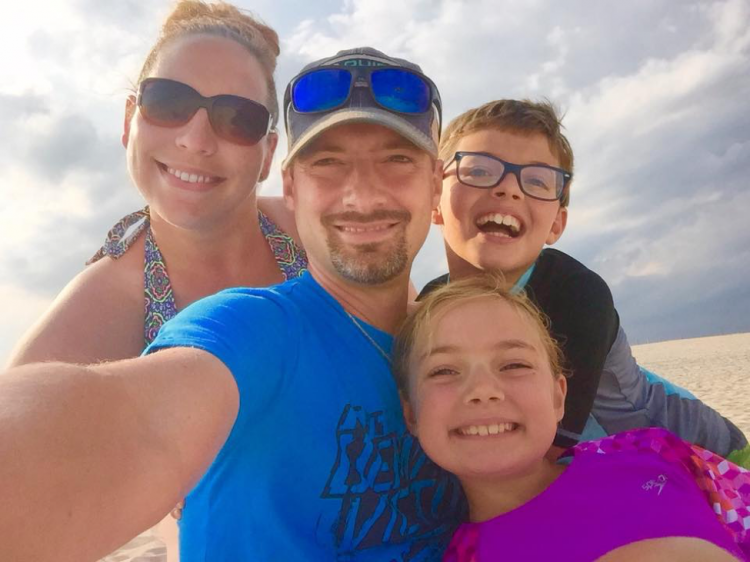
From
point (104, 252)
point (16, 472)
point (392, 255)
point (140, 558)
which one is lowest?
point (140, 558)

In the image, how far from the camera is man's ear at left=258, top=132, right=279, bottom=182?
362cm

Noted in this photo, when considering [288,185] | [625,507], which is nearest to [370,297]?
[288,185]

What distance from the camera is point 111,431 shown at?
3.76 ft

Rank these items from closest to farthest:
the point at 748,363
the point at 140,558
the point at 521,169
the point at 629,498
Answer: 1. the point at 629,498
2. the point at 521,169
3. the point at 140,558
4. the point at 748,363

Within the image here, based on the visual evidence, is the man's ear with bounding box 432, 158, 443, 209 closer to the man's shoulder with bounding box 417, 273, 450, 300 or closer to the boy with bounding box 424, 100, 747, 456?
the boy with bounding box 424, 100, 747, 456

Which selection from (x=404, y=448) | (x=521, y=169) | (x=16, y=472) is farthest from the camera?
(x=521, y=169)

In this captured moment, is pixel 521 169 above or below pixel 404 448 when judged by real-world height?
above

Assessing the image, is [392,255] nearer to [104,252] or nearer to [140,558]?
[104,252]

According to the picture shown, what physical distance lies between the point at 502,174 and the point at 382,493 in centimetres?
228

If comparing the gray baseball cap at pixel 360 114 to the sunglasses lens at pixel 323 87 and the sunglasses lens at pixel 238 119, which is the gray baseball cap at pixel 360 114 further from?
the sunglasses lens at pixel 238 119

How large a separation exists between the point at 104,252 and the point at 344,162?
1.99 metres

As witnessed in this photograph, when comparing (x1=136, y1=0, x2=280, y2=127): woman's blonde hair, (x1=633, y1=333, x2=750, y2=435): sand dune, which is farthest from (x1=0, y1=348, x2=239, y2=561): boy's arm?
(x1=633, y1=333, x2=750, y2=435): sand dune

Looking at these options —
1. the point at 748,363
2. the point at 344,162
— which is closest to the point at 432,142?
the point at 344,162

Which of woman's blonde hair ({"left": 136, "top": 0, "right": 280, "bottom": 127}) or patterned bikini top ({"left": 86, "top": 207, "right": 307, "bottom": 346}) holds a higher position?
woman's blonde hair ({"left": 136, "top": 0, "right": 280, "bottom": 127})
